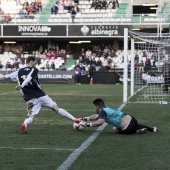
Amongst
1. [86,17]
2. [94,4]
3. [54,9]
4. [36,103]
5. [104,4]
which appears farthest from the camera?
[94,4]

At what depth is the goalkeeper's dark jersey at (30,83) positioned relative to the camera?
34.9ft

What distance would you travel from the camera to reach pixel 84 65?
40719 millimetres

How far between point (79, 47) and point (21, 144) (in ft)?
128

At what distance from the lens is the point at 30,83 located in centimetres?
1076

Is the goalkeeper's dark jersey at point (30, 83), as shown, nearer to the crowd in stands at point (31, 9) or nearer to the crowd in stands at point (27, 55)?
the crowd in stands at point (27, 55)

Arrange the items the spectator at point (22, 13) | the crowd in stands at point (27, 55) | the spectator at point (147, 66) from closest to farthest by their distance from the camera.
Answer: the spectator at point (147, 66)
the crowd in stands at point (27, 55)
the spectator at point (22, 13)

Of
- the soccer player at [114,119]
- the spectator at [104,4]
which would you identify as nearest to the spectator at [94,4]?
the spectator at [104,4]

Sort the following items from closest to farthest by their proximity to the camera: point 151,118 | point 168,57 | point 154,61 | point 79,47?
point 151,118, point 168,57, point 154,61, point 79,47

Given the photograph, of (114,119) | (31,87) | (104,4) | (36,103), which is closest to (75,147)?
(114,119)

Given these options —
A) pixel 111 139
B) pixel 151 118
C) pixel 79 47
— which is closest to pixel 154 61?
pixel 79 47

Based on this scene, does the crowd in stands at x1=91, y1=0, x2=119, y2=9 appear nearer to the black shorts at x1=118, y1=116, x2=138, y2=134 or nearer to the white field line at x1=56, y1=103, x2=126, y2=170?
the white field line at x1=56, y1=103, x2=126, y2=170

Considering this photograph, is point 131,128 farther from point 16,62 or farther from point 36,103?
point 16,62

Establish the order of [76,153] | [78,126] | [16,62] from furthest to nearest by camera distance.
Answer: [16,62] < [78,126] < [76,153]

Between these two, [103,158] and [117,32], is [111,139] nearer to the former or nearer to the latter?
[103,158]
